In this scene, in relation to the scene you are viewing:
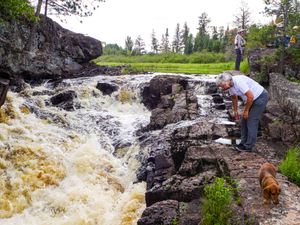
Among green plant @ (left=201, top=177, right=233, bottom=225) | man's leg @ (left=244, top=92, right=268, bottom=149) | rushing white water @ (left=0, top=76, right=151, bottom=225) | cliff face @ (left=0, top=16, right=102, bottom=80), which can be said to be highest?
cliff face @ (left=0, top=16, right=102, bottom=80)

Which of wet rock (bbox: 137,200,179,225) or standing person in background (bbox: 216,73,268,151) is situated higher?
standing person in background (bbox: 216,73,268,151)

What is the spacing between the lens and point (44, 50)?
20.3 meters

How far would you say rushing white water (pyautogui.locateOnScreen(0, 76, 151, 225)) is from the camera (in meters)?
7.98

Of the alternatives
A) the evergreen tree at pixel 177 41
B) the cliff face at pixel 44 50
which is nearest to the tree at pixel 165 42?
the evergreen tree at pixel 177 41

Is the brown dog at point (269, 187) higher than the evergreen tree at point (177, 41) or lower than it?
lower

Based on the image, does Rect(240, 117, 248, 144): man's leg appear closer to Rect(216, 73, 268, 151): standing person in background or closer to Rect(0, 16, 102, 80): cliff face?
Rect(216, 73, 268, 151): standing person in background

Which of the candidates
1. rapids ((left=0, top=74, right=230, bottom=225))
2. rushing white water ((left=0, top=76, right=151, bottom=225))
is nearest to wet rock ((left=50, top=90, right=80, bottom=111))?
rapids ((left=0, top=74, right=230, bottom=225))

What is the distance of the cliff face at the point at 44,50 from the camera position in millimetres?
17922

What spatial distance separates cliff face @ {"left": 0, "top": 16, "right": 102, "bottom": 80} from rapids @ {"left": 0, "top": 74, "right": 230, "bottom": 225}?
283 cm

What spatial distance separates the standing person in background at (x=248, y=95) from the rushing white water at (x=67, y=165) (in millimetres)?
2819

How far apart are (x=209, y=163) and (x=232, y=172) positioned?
3.37 feet

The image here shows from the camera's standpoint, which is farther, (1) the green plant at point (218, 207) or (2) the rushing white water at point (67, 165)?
(2) the rushing white water at point (67, 165)

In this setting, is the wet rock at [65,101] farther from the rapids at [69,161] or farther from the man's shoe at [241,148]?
the man's shoe at [241,148]

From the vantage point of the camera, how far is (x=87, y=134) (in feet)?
41.9
